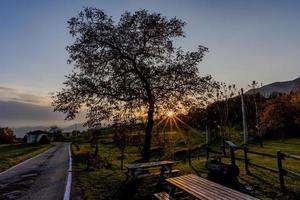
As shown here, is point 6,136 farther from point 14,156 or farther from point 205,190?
point 205,190

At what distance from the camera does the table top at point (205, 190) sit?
652 centimetres

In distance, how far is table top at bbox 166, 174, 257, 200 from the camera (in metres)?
6.52

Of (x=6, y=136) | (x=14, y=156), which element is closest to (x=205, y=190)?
(x=14, y=156)

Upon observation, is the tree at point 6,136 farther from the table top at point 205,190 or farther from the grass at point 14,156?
the table top at point 205,190

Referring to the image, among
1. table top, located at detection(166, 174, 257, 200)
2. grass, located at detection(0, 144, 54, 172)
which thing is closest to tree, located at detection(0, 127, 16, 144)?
grass, located at detection(0, 144, 54, 172)

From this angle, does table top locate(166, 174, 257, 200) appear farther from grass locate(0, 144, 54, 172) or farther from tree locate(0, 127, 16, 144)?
tree locate(0, 127, 16, 144)

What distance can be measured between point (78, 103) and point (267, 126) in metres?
34.9

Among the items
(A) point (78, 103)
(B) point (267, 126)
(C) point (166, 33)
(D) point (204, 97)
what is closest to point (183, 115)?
(D) point (204, 97)

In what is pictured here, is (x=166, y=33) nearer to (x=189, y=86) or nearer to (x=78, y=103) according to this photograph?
(x=189, y=86)

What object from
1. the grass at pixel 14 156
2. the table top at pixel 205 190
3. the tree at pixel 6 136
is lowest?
the grass at pixel 14 156

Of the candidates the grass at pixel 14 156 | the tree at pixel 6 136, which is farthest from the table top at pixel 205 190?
the tree at pixel 6 136

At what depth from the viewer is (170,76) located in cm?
1583

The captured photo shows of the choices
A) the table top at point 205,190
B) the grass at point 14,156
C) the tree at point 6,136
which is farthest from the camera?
the tree at point 6,136

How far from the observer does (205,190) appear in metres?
7.23
